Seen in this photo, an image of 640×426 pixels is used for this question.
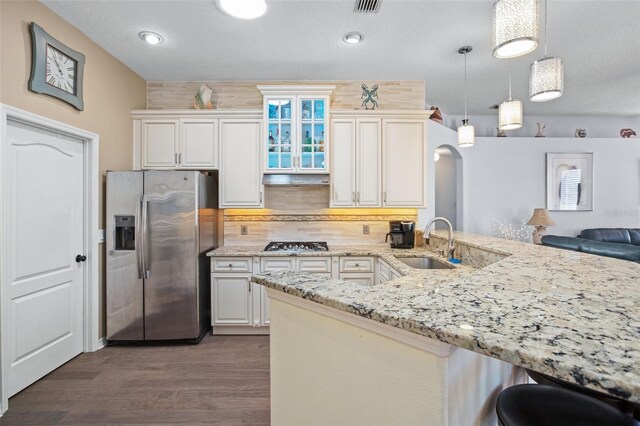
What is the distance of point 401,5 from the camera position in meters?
2.21

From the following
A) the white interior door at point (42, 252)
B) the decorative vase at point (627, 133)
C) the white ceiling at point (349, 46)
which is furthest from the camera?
the decorative vase at point (627, 133)

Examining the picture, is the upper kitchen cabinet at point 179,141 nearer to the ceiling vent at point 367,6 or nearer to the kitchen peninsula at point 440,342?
the ceiling vent at point 367,6

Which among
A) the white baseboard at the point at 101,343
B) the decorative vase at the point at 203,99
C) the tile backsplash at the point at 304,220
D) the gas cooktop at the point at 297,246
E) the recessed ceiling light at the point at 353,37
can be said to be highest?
the recessed ceiling light at the point at 353,37

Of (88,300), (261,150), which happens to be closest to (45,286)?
(88,300)

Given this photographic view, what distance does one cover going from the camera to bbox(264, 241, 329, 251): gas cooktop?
10.5ft

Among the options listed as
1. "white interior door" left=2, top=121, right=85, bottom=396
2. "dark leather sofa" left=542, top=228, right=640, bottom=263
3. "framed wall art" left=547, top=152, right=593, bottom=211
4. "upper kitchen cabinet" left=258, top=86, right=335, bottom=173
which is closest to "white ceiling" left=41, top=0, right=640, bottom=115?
"upper kitchen cabinet" left=258, top=86, right=335, bottom=173

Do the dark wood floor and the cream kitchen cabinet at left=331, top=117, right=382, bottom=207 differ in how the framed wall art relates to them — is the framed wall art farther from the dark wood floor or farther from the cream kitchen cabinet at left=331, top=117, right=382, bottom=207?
the dark wood floor

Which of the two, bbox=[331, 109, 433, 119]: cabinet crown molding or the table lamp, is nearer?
bbox=[331, 109, 433, 119]: cabinet crown molding

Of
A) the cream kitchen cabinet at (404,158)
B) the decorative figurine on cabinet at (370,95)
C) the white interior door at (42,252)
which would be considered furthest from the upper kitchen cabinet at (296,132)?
the white interior door at (42,252)

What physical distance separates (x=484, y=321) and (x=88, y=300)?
3.32m

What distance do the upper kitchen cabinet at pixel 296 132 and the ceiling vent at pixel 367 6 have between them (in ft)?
3.17

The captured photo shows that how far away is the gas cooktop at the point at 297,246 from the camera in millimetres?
3190

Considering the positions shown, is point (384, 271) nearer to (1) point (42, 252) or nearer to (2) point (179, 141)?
(2) point (179, 141)

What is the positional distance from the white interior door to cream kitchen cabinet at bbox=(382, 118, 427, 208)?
309 cm
